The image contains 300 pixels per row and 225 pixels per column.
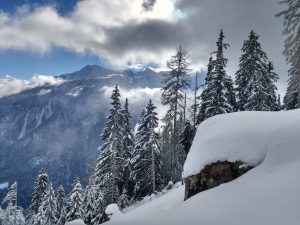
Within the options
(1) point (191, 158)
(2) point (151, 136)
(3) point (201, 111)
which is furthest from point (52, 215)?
(1) point (191, 158)

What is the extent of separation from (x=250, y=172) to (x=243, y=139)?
1.61 m

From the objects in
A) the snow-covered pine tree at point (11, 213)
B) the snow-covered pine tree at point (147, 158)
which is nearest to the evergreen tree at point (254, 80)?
the snow-covered pine tree at point (147, 158)

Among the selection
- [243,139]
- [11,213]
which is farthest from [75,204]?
[243,139]

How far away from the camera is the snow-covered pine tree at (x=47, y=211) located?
55625 millimetres

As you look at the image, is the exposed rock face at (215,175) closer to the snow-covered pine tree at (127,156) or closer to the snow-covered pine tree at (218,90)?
the snow-covered pine tree at (218,90)

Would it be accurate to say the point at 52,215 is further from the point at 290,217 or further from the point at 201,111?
the point at 290,217

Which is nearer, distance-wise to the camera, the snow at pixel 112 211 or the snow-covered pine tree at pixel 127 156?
the snow at pixel 112 211

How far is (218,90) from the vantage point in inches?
1544

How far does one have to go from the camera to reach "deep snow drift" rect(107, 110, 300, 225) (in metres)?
10.4

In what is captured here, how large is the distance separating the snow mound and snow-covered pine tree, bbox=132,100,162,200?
26.2 m

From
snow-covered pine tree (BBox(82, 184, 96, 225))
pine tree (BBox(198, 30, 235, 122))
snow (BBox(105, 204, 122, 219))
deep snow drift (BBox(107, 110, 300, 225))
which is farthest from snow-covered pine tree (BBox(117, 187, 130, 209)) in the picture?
deep snow drift (BBox(107, 110, 300, 225))

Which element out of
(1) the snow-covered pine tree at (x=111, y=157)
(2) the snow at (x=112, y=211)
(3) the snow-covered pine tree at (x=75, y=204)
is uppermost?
(1) the snow-covered pine tree at (x=111, y=157)

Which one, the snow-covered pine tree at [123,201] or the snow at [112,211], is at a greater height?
the snow at [112,211]

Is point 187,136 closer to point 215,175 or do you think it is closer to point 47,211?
point 47,211
